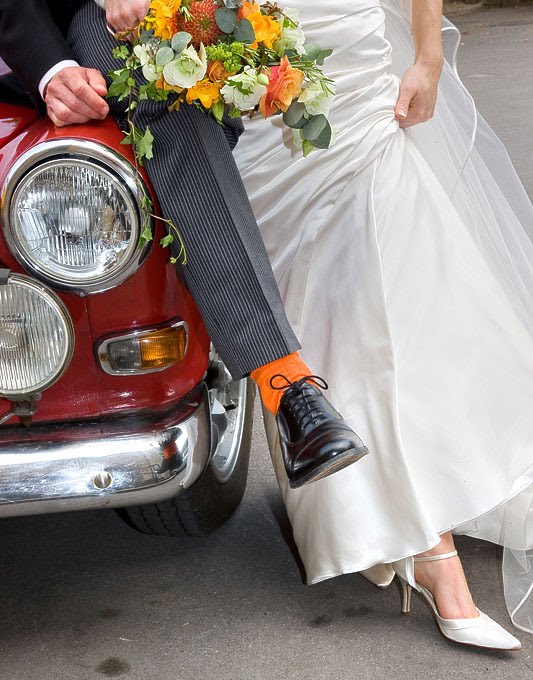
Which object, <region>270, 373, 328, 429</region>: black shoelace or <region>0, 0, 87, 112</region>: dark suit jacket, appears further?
<region>0, 0, 87, 112</region>: dark suit jacket

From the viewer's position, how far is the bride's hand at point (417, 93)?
243 cm

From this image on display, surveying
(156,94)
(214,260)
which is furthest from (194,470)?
(156,94)

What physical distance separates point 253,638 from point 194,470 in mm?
451

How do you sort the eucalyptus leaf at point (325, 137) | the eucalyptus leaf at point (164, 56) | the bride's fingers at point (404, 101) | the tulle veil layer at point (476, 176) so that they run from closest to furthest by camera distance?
the eucalyptus leaf at point (164, 56) < the eucalyptus leaf at point (325, 137) < the bride's fingers at point (404, 101) < the tulle veil layer at point (476, 176)

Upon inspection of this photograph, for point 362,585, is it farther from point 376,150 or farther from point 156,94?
point 156,94

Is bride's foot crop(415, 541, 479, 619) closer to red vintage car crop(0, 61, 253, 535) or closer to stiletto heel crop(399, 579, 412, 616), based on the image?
stiletto heel crop(399, 579, 412, 616)

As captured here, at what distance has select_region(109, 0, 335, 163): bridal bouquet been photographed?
1903 mm

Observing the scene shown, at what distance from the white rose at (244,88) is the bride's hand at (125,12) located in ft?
0.96

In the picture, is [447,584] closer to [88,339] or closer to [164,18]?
[88,339]

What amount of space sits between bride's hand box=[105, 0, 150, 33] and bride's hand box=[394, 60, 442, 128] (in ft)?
2.23

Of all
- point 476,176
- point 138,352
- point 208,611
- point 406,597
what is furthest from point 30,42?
point 406,597

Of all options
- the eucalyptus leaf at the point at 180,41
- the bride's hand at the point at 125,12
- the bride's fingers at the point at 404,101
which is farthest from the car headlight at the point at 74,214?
the bride's fingers at the point at 404,101

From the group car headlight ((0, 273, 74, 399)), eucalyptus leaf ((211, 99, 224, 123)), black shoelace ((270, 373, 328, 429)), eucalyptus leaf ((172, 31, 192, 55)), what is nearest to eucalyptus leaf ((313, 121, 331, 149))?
eucalyptus leaf ((211, 99, 224, 123))

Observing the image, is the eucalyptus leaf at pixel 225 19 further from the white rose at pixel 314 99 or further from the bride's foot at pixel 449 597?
the bride's foot at pixel 449 597
